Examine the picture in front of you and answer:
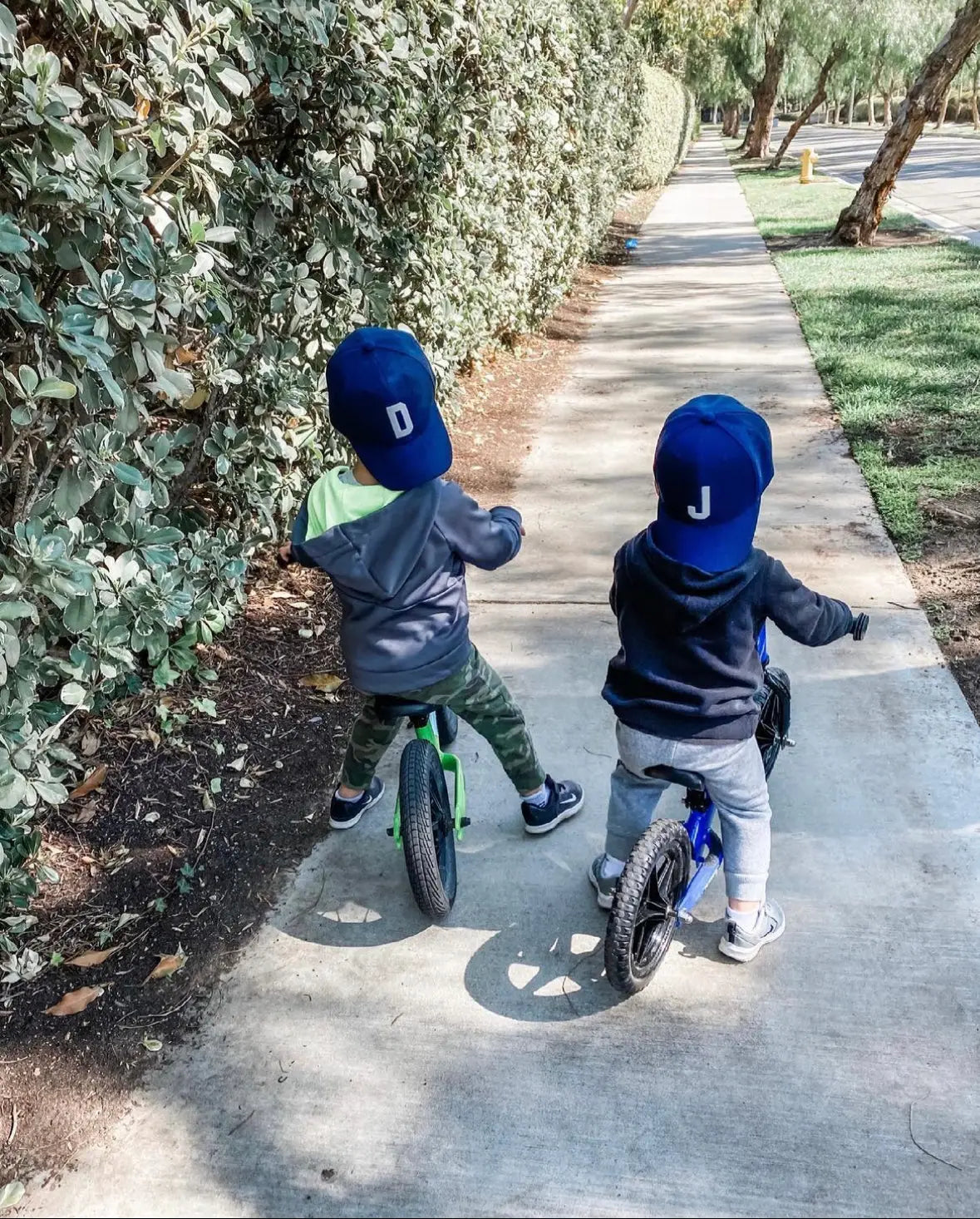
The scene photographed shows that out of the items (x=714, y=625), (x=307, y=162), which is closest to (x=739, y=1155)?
(x=714, y=625)

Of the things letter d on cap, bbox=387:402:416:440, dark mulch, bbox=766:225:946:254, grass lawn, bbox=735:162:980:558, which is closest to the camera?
letter d on cap, bbox=387:402:416:440

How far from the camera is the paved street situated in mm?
17016

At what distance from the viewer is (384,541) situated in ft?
7.86

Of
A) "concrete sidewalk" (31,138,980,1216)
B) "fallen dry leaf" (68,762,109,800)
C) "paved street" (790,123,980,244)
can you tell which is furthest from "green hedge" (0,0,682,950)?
"paved street" (790,123,980,244)

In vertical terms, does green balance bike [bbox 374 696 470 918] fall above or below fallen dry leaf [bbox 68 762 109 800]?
above

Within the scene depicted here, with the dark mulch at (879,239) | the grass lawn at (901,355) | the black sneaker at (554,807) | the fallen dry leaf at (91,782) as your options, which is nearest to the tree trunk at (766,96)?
the dark mulch at (879,239)

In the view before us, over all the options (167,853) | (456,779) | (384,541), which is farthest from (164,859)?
(384,541)

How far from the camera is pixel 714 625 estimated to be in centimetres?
222

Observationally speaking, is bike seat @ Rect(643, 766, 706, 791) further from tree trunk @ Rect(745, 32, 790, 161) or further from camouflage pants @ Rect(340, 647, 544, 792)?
tree trunk @ Rect(745, 32, 790, 161)

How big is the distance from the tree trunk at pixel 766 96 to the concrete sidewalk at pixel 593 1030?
31194 mm

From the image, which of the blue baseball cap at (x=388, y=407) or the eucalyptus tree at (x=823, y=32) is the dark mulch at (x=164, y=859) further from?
the eucalyptus tree at (x=823, y=32)

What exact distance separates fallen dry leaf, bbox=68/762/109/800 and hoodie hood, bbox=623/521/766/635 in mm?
1960

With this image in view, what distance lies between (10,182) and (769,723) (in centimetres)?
248

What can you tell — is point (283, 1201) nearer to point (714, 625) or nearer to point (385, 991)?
point (385, 991)
